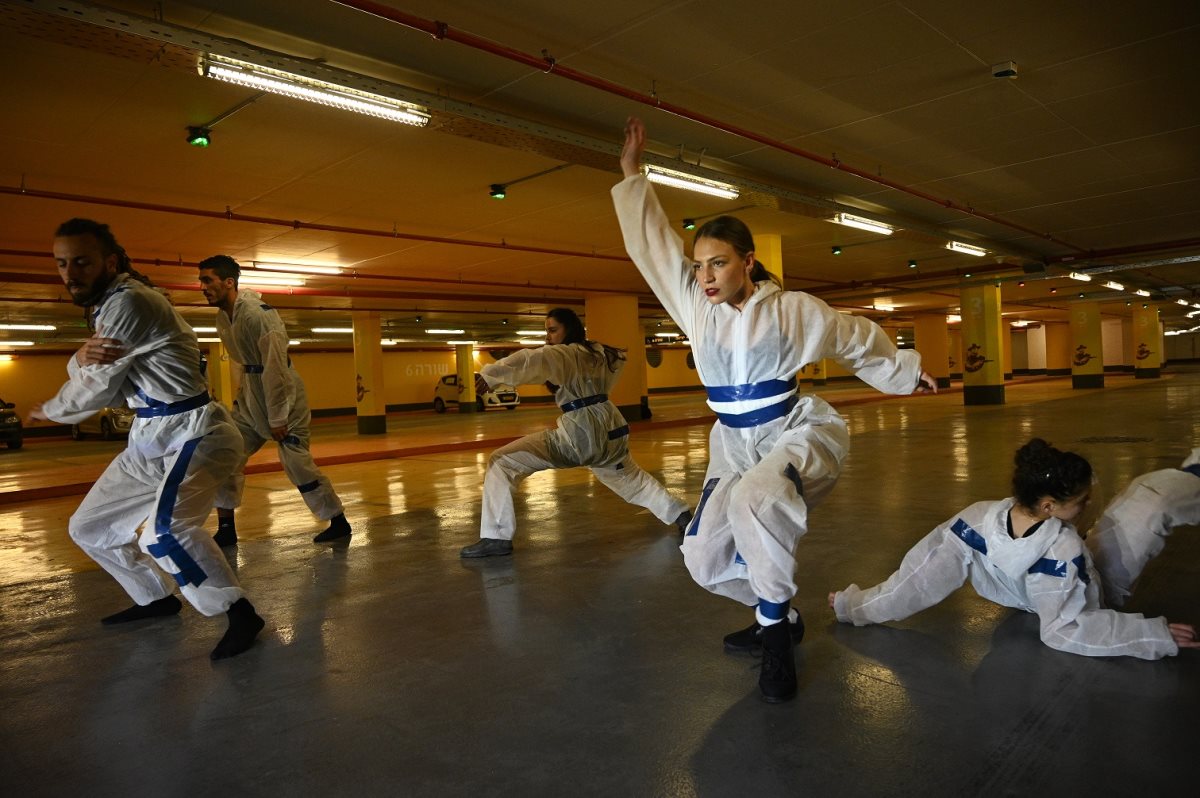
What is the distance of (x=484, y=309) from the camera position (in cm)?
2020

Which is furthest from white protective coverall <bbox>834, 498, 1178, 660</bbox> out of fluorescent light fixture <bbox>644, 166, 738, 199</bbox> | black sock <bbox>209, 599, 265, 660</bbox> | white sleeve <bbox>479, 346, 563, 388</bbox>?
fluorescent light fixture <bbox>644, 166, 738, 199</bbox>

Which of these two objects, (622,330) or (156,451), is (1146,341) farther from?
(156,451)

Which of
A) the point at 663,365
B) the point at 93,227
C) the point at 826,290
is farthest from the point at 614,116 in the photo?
the point at 663,365

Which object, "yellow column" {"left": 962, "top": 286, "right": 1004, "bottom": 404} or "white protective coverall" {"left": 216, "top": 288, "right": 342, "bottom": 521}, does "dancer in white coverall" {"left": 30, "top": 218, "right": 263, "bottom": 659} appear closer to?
"white protective coverall" {"left": 216, "top": 288, "right": 342, "bottom": 521}

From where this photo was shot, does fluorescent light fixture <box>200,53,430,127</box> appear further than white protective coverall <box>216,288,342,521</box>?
No

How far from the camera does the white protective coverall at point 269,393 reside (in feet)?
16.1

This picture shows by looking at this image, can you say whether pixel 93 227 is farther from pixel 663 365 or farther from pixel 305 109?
pixel 663 365

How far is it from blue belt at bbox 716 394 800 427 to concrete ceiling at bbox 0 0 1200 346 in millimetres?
3267

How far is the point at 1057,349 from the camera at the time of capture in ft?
131

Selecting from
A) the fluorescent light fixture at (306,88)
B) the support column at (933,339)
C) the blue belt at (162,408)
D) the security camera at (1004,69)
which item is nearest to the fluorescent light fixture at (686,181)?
the fluorescent light fixture at (306,88)

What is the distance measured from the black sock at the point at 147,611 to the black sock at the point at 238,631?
0.74 m

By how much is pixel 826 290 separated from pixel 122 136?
16657mm

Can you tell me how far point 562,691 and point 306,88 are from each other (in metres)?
4.20

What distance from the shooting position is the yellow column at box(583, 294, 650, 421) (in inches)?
719
